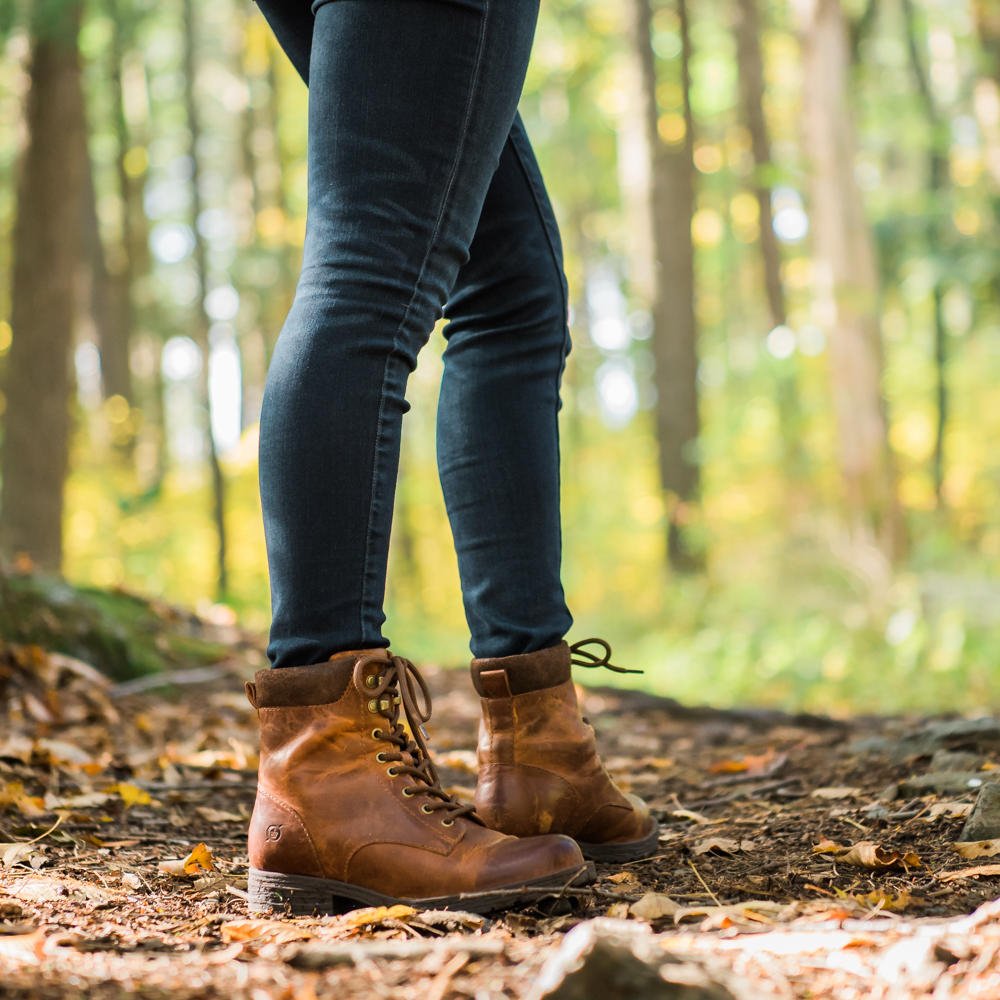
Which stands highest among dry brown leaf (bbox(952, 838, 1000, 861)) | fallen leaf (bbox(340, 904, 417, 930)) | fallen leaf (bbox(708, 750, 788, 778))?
fallen leaf (bbox(340, 904, 417, 930))

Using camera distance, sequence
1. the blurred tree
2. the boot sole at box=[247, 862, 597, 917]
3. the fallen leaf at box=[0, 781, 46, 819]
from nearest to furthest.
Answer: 1. the boot sole at box=[247, 862, 597, 917]
2. the fallen leaf at box=[0, 781, 46, 819]
3. the blurred tree

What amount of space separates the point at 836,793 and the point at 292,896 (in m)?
1.14

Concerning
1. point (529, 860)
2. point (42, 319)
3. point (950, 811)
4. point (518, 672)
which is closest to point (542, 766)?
point (518, 672)

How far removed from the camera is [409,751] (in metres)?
1.52

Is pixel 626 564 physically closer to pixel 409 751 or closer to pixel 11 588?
pixel 11 588

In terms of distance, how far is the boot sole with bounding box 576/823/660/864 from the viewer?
67.8 inches

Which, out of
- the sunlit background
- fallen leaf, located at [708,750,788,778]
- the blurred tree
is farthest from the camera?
the blurred tree

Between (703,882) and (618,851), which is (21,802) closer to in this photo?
(618,851)

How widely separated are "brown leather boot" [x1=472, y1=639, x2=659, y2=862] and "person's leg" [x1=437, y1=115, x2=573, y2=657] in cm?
4

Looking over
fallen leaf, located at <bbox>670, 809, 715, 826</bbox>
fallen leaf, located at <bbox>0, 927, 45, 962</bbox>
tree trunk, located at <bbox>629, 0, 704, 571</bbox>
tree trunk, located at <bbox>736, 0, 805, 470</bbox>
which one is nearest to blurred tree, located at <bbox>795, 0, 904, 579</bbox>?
tree trunk, located at <bbox>629, 0, 704, 571</bbox>

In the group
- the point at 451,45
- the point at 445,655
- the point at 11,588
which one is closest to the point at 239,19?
the point at 445,655

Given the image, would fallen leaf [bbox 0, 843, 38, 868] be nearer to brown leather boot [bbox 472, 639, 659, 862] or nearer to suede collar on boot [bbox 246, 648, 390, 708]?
suede collar on boot [bbox 246, 648, 390, 708]

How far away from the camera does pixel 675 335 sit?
11359 mm

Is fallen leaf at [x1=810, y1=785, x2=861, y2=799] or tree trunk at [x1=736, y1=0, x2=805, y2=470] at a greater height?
tree trunk at [x1=736, y1=0, x2=805, y2=470]
